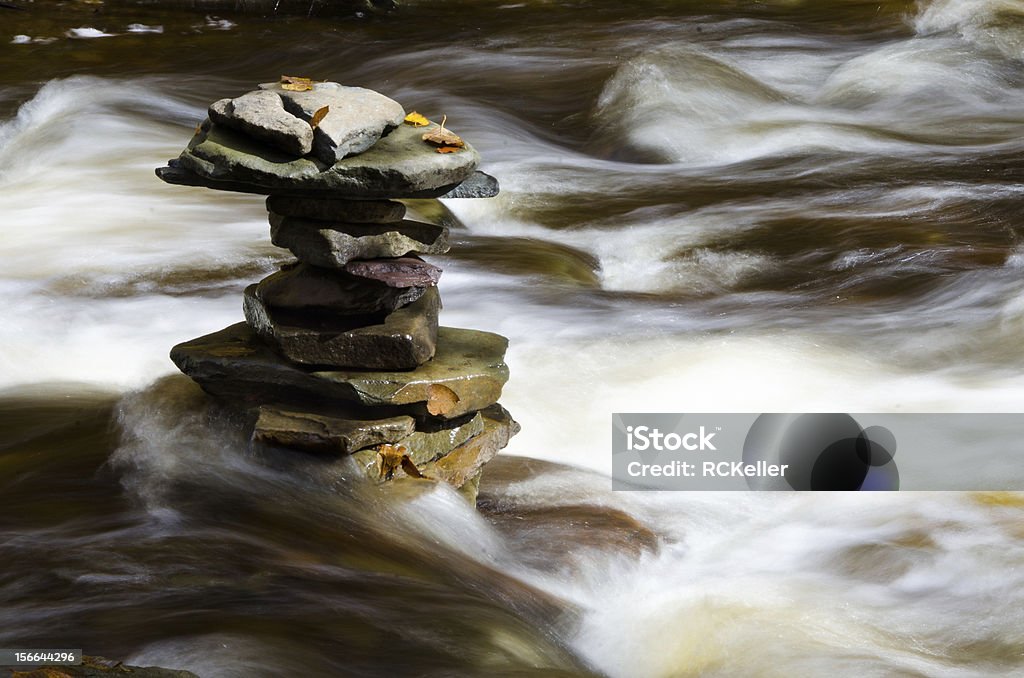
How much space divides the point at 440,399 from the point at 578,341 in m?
1.66

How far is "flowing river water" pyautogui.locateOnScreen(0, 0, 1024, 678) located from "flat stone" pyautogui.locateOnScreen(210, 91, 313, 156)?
102 centimetres

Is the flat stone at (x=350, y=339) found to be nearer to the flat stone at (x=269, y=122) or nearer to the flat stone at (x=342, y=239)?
the flat stone at (x=342, y=239)

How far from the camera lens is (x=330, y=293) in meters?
4.26

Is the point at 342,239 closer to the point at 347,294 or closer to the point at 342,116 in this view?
the point at 347,294

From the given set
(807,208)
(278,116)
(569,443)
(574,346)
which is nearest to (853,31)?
(807,208)

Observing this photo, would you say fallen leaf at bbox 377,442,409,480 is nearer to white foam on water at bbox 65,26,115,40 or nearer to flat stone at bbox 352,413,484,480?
flat stone at bbox 352,413,484,480

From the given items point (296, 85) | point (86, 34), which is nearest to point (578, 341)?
point (296, 85)

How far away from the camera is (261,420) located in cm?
424

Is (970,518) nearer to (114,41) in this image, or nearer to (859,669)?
(859,669)

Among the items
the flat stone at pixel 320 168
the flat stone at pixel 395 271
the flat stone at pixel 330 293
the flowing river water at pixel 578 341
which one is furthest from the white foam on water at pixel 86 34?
the flat stone at pixel 395 271

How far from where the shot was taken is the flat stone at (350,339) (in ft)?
13.8

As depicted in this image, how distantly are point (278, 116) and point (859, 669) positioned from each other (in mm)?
2234

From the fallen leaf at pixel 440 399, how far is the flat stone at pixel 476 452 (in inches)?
7.7

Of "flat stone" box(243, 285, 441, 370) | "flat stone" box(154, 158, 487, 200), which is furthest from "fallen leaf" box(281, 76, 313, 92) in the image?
"flat stone" box(243, 285, 441, 370)
